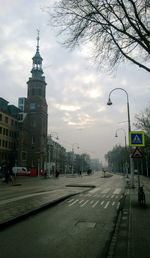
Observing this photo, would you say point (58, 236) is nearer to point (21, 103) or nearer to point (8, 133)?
point (8, 133)

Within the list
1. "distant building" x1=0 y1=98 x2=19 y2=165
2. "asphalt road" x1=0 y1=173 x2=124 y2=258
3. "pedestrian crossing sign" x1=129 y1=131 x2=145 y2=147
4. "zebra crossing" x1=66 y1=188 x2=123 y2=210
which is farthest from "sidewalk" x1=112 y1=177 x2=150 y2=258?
"distant building" x1=0 y1=98 x2=19 y2=165

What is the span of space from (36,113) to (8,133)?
17.0 meters

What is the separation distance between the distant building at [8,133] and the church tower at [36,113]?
24.2 ft

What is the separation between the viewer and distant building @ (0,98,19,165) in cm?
7275

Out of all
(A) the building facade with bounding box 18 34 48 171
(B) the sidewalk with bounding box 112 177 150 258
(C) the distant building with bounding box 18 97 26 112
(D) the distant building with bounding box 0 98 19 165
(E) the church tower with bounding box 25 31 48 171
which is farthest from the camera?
(C) the distant building with bounding box 18 97 26 112

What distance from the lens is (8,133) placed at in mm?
76938

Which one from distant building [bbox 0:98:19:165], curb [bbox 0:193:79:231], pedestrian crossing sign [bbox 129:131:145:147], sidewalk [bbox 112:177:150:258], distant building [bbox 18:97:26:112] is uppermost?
distant building [bbox 18:97:26:112]

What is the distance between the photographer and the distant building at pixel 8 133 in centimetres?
7275

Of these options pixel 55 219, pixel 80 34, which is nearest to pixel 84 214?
pixel 55 219

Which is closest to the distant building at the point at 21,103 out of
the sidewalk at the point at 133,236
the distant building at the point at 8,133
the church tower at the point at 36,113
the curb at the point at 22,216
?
the church tower at the point at 36,113

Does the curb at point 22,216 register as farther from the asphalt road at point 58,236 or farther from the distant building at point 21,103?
the distant building at point 21,103

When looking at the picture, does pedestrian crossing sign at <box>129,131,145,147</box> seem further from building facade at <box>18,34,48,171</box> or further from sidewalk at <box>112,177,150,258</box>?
building facade at <box>18,34,48,171</box>

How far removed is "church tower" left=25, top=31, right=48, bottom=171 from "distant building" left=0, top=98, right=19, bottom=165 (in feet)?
24.2

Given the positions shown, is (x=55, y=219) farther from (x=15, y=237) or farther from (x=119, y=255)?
(x=119, y=255)
